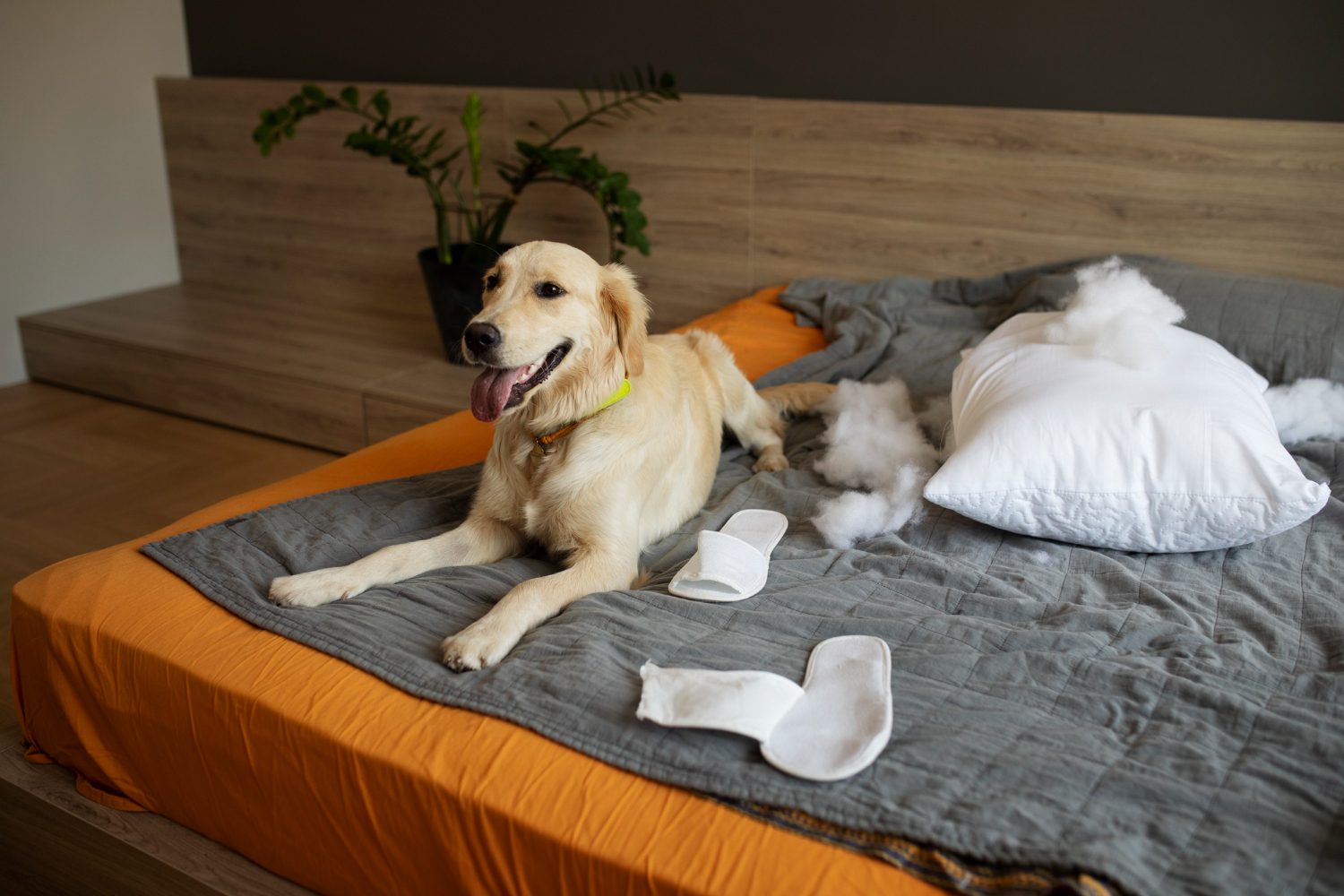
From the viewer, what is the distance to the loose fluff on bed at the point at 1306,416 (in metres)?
2.25

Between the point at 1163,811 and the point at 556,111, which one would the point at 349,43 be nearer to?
the point at 556,111

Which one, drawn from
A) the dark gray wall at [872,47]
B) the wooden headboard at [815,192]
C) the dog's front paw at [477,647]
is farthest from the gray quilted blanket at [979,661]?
the dark gray wall at [872,47]

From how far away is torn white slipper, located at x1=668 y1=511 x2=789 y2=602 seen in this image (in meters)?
1.72

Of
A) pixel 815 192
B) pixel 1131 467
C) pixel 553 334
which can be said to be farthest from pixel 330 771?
pixel 815 192

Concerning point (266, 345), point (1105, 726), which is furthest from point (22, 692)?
point (266, 345)

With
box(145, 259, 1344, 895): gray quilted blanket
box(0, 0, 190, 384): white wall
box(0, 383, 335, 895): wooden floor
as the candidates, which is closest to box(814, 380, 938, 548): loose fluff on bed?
box(145, 259, 1344, 895): gray quilted blanket

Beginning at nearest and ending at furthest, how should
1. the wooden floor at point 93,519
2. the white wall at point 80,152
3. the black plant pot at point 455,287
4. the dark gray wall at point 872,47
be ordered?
1. the wooden floor at point 93,519
2. the dark gray wall at point 872,47
3. the black plant pot at point 455,287
4. the white wall at point 80,152

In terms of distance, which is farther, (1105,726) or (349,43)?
(349,43)

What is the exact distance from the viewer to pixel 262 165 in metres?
4.53

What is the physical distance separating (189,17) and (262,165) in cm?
83

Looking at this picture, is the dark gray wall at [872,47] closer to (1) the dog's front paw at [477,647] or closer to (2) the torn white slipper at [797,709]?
(2) the torn white slipper at [797,709]

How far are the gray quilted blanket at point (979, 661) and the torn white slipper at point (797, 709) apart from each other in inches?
0.9

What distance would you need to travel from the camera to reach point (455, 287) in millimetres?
3578

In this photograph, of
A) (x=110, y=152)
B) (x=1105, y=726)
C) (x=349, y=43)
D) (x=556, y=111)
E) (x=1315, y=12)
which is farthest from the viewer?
(x=110, y=152)
